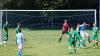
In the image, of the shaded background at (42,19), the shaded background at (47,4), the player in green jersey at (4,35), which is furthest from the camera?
the shaded background at (47,4)

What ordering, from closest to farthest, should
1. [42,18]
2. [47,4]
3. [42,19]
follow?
[42,19], [42,18], [47,4]

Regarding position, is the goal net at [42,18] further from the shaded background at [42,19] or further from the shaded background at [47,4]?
the shaded background at [47,4]

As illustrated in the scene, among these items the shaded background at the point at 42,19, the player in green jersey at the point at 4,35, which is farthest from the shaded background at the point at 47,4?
the player in green jersey at the point at 4,35

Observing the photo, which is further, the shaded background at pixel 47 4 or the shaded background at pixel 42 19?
the shaded background at pixel 47 4

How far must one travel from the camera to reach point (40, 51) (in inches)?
1105

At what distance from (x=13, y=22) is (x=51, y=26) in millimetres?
5150

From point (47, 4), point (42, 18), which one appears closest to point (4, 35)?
point (42, 18)

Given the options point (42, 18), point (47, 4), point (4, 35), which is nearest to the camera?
point (4, 35)

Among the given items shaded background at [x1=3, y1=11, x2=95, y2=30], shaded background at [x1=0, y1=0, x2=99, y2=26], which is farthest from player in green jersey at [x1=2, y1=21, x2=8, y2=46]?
shaded background at [x1=0, y1=0, x2=99, y2=26]

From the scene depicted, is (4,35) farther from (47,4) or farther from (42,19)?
(47,4)

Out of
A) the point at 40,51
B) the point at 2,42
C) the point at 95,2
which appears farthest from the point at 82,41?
the point at 95,2

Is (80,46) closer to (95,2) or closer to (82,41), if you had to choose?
(82,41)

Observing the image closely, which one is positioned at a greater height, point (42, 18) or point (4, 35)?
point (4, 35)

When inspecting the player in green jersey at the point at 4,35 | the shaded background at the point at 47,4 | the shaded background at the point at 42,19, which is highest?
the player in green jersey at the point at 4,35
